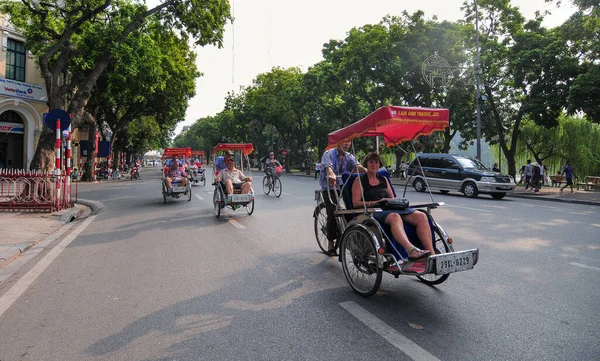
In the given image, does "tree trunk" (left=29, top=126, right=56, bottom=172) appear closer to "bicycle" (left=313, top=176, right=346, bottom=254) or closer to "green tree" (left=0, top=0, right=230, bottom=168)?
"green tree" (left=0, top=0, right=230, bottom=168)

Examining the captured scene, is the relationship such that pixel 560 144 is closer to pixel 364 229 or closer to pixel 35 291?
pixel 364 229

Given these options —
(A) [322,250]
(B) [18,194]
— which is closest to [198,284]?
(A) [322,250]

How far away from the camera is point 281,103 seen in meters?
48.8

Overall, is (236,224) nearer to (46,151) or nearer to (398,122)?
(398,122)

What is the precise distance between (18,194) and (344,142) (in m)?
10.6

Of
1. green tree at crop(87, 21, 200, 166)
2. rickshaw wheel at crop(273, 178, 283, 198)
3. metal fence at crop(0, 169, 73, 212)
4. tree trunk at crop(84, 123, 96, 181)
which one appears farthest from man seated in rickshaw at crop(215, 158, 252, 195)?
tree trunk at crop(84, 123, 96, 181)

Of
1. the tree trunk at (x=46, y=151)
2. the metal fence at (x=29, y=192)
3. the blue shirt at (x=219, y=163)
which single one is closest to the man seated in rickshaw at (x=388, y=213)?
the blue shirt at (x=219, y=163)

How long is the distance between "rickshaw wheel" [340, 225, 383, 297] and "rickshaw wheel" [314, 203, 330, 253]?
5.06 ft

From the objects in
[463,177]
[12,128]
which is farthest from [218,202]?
[12,128]

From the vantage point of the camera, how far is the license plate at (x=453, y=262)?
385 centimetres

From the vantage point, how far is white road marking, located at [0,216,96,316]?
4375mm

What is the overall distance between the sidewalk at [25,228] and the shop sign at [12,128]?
17.6 m

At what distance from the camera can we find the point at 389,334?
3.35m

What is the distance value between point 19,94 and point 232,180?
21.9 meters
